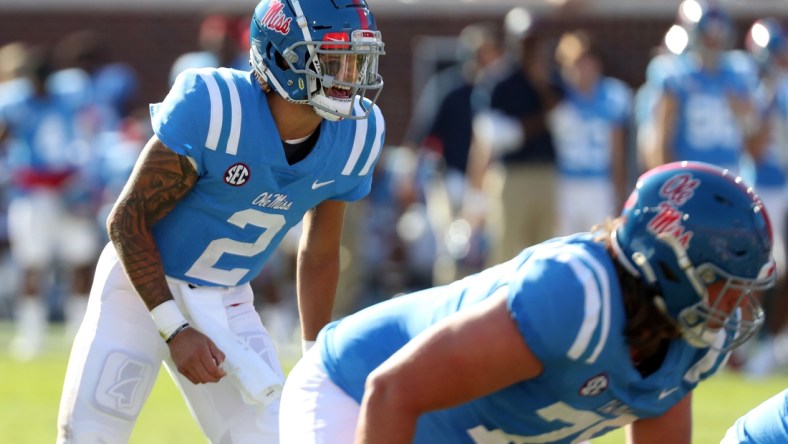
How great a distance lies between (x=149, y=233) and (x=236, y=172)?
0.29 m

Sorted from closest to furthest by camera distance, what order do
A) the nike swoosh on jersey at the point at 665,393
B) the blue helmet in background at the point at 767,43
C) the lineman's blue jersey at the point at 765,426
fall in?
the nike swoosh on jersey at the point at 665,393, the lineman's blue jersey at the point at 765,426, the blue helmet in background at the point at 767,43

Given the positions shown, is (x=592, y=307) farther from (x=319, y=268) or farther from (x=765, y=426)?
(x=319, y=268)

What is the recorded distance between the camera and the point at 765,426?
13.4 feet

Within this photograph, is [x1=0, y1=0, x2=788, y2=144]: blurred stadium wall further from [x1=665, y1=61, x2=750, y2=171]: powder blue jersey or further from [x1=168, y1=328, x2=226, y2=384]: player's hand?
[x1=168, y1=328, x2=226, y2=384]: player's hand

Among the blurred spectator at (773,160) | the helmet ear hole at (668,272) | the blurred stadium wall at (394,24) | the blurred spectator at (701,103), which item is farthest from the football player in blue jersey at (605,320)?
the blurred stadium wall at (394,24)

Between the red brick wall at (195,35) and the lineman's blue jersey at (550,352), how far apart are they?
40.2ft

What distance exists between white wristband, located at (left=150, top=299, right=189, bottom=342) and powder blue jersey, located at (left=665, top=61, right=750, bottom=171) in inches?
233

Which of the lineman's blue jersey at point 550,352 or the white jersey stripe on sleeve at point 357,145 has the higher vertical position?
the white jersey stripe on sleeve at point 357,145

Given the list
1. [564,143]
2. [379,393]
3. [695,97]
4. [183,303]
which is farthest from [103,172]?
[379,393]

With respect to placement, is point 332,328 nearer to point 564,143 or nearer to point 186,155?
point 186,155

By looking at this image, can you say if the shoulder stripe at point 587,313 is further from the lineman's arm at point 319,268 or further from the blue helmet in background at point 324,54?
the lineman's arm at point 319,268

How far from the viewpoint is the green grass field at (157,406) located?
24.0 ft

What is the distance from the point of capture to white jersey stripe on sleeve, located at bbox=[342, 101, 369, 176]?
4406 millimetres

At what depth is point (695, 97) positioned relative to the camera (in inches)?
375
